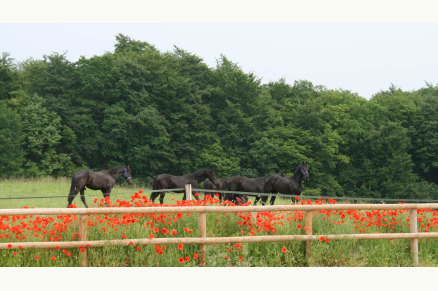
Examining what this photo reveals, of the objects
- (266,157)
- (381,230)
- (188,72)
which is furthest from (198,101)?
(381,230)

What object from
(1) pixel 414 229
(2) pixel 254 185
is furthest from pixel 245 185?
(1) pixel 414 229

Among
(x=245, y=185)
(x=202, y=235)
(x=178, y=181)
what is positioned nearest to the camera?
(x=202, y=235)

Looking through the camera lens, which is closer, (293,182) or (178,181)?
(293,182)

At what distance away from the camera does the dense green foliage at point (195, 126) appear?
1603 inches

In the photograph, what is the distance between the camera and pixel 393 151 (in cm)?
4903

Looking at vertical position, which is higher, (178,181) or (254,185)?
(178,181)

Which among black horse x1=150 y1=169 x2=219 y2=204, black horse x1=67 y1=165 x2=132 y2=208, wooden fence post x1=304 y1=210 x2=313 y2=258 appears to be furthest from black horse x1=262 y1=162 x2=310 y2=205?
wooden fence post x1=304 y1=210 x2=313 y2=258

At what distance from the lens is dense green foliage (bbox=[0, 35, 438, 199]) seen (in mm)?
40719

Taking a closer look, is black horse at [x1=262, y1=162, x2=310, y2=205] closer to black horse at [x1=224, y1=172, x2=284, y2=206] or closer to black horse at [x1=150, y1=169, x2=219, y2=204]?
black horse at [x1=224, y1=172, x2=284, y2=206]

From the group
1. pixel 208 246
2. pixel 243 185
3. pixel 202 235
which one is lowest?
pixel 208 246

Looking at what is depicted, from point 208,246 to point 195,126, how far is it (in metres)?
37.2

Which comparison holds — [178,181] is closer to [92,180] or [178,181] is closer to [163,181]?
[163,181]

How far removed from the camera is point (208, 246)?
8531 mm

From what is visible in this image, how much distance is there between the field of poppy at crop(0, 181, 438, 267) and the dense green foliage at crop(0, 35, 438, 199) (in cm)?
3071
